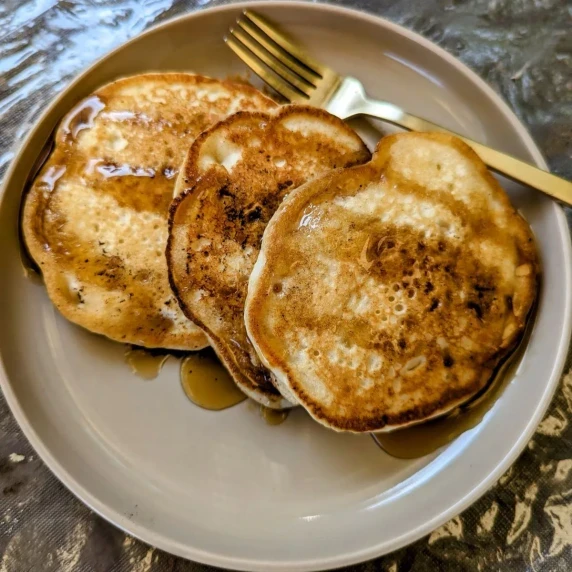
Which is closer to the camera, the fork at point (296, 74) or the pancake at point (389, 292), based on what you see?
the pancake at point (389, 292)

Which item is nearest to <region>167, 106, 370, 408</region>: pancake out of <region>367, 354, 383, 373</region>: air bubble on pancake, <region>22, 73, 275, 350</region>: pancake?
<region>22, 73, 275, 350</region>: pancake

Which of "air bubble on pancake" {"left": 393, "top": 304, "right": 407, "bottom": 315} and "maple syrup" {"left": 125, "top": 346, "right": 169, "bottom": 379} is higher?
"air bubble on pancake" {"left": 393, "top": 304, "right": 407, "bottom": 315}

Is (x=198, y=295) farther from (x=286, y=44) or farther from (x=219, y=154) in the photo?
(x=286, y=44)

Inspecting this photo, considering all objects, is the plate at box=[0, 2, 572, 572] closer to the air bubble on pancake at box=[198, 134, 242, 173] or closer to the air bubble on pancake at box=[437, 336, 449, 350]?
the air bubble on pancake at box=[437, 336, 449, 350]

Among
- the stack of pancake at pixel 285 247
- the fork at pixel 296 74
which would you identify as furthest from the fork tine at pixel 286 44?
the stack of pancake at pixel 285 247

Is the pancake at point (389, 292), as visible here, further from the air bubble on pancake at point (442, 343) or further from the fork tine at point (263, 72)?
the fork tine at point (263, 72)

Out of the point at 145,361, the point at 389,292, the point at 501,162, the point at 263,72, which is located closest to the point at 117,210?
the point at 145,361

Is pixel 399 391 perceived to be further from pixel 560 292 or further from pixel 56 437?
pixel 56 437
